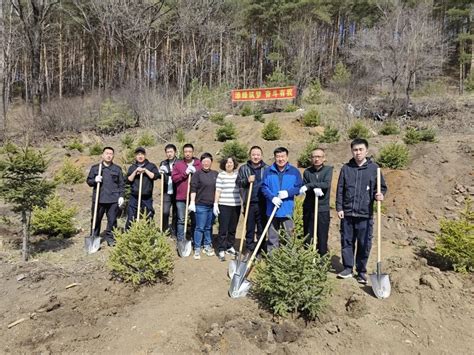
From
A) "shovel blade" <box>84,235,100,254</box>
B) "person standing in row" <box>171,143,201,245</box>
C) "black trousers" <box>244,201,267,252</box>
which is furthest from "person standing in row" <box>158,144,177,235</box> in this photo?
"black trousers" <box>244,201,267,252</box>

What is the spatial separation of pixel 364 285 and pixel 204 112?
48.9 ft

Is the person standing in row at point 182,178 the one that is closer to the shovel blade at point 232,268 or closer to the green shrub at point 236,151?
the shovel blade at point 232,268

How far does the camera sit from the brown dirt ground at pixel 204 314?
345 cm

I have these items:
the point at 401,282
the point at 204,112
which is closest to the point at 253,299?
the point at 401,282

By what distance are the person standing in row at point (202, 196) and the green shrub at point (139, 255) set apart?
1105 millimetres

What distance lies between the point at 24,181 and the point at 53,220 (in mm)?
1692

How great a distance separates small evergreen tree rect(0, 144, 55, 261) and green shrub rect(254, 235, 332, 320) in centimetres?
357

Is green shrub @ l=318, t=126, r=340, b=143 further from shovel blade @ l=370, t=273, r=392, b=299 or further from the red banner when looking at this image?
shovel blade @ l=370, t=273, r=392, b=299

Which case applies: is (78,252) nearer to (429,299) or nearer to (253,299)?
(253,299)

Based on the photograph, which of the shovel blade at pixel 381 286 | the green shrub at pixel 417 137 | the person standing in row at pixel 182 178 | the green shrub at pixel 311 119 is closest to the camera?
the shovel blade at pixel 381 286

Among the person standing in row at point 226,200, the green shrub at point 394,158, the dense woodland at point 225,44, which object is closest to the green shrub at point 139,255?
the person standing in row at point 226,200

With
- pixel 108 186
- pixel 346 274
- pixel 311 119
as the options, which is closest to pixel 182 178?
pixel 108 186

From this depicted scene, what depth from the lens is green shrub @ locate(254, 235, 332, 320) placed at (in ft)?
12.1

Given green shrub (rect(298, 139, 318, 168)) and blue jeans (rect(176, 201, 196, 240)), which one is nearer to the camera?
blue jeans (rect(176, 201, 196, 240))
